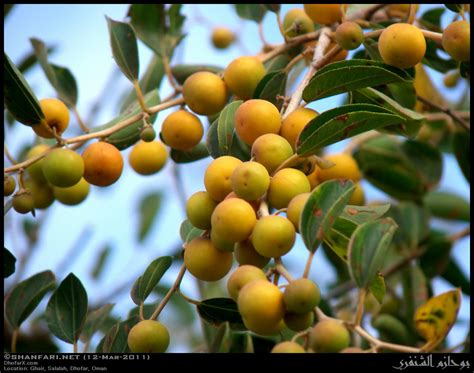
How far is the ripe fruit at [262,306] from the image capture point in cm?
84

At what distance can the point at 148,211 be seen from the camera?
10.1 ft

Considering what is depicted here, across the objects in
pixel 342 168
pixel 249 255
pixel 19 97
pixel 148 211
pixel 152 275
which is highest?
pixel 19 97

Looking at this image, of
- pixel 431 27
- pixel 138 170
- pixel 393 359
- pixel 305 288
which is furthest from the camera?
pixel 431 27

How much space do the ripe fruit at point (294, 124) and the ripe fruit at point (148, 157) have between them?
1.46 feet

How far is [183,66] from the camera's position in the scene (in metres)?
1.64

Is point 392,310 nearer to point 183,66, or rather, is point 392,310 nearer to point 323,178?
point 323,178

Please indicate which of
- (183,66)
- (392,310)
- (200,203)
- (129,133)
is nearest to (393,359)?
(200,203)

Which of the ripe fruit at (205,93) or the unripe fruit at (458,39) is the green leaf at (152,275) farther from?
the unripe fruit at (458,39)

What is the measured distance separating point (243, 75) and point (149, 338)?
560mm

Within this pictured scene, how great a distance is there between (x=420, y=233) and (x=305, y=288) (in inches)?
50.1

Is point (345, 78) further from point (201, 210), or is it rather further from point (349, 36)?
point (201, 210)

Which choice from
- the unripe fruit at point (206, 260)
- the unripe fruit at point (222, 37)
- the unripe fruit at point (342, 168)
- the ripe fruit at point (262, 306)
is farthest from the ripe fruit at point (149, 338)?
the unripe fruit at point (222, 37)

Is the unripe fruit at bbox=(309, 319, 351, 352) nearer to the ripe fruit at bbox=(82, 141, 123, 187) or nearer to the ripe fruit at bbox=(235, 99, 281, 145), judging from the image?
the ripe fruit at bbox=(235, 99, 281, 145)

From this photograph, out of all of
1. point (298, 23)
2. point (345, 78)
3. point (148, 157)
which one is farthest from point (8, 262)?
point (298, 23)
